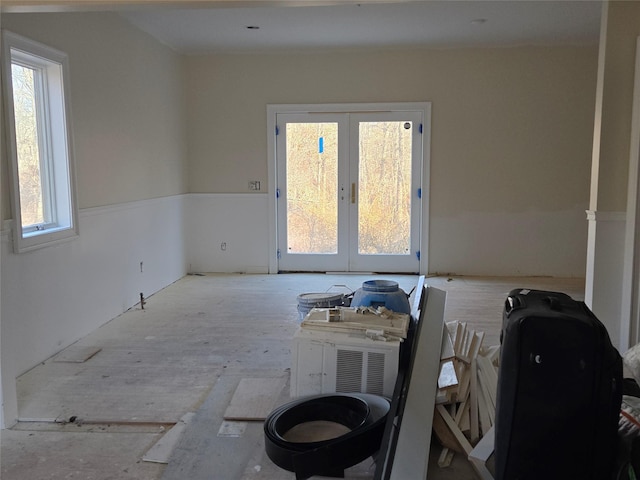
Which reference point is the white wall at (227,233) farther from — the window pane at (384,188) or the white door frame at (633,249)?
the white door frame at (633,249)

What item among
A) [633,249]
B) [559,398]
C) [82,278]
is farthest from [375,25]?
[559,398]

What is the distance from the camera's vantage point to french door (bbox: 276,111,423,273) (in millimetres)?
6520

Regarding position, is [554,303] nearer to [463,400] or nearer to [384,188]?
[463,400]

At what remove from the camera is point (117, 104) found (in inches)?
191

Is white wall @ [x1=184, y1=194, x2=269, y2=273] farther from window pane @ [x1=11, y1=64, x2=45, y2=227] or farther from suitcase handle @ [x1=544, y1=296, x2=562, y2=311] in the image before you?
suitcase handle @ [x1=544, y1=296, x2=562, y2=311]

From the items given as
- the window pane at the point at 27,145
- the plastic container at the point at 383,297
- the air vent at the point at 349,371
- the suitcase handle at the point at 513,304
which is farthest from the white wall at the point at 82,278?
the suitcase handle at the point at 513,304

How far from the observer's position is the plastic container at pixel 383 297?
3170mm

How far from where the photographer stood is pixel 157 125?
228 inches

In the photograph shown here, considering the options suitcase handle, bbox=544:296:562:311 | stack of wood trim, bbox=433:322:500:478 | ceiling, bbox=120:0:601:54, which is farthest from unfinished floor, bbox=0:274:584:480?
ceiling, bbox=120:0:601:54

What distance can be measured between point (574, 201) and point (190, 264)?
461cm

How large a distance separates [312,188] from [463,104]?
200 centimetres

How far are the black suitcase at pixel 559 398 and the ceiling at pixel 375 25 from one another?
3166 millimetres

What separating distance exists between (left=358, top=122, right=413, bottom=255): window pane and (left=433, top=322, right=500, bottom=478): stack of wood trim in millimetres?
3662

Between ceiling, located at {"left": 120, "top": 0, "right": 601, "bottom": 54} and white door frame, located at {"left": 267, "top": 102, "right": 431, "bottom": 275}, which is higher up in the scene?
ceiling, located at {"left": 120, "top": 0, "right": 601, "bottom": 54}
